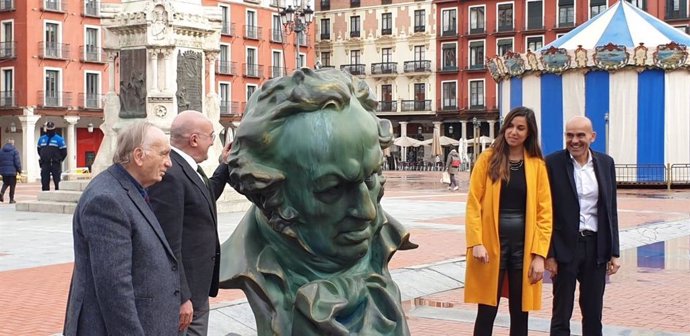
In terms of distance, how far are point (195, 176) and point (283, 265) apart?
1.55 metres

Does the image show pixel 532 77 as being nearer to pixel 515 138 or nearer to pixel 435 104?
pixel 515 138

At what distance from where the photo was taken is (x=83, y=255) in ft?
9.58

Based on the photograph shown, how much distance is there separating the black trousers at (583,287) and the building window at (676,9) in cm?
5302

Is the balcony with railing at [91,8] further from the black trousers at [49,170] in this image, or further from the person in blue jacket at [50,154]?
the black trousers at [49,170]

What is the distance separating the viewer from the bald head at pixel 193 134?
3.94 meters

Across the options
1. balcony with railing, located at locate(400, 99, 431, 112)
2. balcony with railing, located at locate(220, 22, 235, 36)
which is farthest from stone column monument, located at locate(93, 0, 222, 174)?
balcony with railing, located at locate(400, 99, 431, 112)

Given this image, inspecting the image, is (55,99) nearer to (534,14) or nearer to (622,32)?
(622,32)

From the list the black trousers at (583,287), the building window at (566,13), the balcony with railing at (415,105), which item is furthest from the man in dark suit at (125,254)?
the balcony with railing at (415,105)

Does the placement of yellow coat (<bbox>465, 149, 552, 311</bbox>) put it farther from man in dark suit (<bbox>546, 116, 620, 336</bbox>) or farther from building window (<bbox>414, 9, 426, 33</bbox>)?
building window (<bbox>414, 9, 426, 33</bbox>)

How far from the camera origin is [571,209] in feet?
16.5

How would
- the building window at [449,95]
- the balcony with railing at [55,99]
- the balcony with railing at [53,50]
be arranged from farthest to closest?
the building window at [449,95] < the balcony with railing at [55,99] < the balcony with railing at [53,50]

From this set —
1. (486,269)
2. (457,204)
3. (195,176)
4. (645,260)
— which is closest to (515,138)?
(486,269)

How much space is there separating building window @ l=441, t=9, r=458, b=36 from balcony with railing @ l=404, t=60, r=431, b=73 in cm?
235

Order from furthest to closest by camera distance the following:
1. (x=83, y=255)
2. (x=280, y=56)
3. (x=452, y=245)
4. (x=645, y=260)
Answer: (x=280, y=56) < (x=452, y=245) < (x=645, y=260) < (x=83, y=255)
